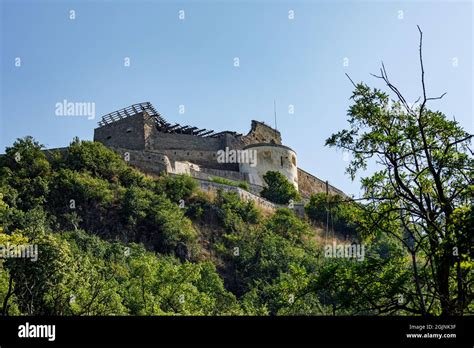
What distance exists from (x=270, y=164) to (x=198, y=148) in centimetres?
507

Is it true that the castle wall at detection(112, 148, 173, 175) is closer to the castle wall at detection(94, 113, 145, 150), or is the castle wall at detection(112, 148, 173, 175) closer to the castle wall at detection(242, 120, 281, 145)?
the castle wall at detection(94, 113, 145, 150)

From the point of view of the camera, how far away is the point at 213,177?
44.8 meters

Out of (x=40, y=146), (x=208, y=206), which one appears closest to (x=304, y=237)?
(x=208, y=206)

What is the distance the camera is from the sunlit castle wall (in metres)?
48.2

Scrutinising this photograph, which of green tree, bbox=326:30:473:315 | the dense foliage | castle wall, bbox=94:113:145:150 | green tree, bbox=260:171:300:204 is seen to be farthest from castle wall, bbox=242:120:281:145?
green tree, bbox=326:30:473:315

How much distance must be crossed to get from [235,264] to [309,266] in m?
3.72

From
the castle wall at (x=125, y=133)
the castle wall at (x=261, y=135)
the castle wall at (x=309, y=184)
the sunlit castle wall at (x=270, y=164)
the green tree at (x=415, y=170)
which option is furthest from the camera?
the castle wall at (x=261, y=135)

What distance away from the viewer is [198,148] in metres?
48.3

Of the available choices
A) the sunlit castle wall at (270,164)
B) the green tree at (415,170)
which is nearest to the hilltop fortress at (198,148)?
the sunlit castle wall at (270,164)

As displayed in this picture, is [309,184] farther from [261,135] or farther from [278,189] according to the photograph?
[278,189]

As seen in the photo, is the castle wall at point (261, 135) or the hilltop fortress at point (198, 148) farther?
the castle wall at point (261, 135)

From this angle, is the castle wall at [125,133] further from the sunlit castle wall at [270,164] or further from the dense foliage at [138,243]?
the sunlit castle wall at [270,164]

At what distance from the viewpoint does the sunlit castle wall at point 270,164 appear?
48250mm
